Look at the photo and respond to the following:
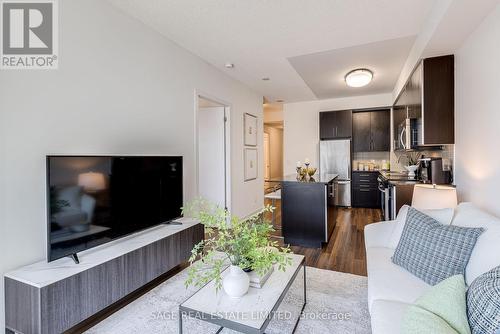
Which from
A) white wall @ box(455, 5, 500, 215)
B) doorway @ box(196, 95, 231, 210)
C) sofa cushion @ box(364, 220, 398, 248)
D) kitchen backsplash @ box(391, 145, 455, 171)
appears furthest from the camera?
doorway @ box(196, 95, 231, 210)

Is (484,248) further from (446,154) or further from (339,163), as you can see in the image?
(339,163)

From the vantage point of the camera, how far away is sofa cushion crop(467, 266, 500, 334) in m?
0.97

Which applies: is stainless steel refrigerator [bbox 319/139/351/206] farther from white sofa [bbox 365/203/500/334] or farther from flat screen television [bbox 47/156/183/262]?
flat screen television [bbox 47/156/183/262]

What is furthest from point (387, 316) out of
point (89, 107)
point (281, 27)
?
point (281, 27)

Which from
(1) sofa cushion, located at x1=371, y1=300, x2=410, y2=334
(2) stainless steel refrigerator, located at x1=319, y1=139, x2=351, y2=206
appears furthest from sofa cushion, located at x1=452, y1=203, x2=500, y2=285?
(2) stainless steel refrigerator, located at x1=319, y1=139, x2=351, y2=206

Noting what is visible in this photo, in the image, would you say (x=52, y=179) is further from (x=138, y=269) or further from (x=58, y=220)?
(x=138, y=269)

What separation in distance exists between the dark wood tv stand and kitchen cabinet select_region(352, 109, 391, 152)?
5301 millimetres

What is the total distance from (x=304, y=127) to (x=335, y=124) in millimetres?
844

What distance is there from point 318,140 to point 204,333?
562 cm

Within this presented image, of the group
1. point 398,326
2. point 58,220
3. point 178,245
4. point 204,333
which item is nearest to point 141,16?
point 58,220

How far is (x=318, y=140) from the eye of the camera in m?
6.70

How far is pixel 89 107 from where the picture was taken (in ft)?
7.34

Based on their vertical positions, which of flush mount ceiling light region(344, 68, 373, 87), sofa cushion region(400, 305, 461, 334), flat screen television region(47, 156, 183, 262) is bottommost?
sofa cushion region(400, 305, 461, 334)

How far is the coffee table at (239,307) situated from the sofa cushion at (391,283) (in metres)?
0.54
